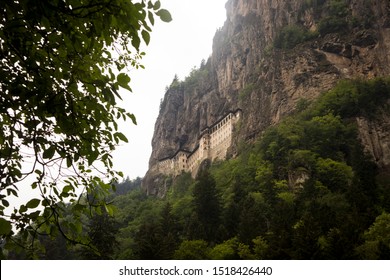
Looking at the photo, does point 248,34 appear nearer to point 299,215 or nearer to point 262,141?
point 262,141

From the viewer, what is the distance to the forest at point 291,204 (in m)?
32.8

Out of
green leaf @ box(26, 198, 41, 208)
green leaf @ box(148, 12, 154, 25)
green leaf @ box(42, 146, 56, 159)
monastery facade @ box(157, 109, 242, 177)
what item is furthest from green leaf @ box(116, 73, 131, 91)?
monastery facade @ box(157, 109, 242, 177)

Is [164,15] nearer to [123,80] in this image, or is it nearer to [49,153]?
[123,80]

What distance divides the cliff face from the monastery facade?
11.3 ft

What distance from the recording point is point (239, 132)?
82500 mm

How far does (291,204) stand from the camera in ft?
151

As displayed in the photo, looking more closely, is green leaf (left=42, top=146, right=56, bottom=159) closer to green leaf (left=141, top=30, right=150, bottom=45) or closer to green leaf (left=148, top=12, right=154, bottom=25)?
green leaf (left=141, top=30, right=150, bottom=45)

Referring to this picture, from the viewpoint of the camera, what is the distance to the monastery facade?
8769cm

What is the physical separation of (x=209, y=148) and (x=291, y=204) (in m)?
47.9

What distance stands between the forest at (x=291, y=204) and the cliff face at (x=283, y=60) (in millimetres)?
4165

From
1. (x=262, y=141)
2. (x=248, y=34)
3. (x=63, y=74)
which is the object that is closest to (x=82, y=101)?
(x=63, y=74)

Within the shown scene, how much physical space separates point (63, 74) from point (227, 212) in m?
46.3

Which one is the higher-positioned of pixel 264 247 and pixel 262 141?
pixel 262 141

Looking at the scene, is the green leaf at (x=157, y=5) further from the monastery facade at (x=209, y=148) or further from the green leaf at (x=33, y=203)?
the monastery facade at (x=209, y=148)
